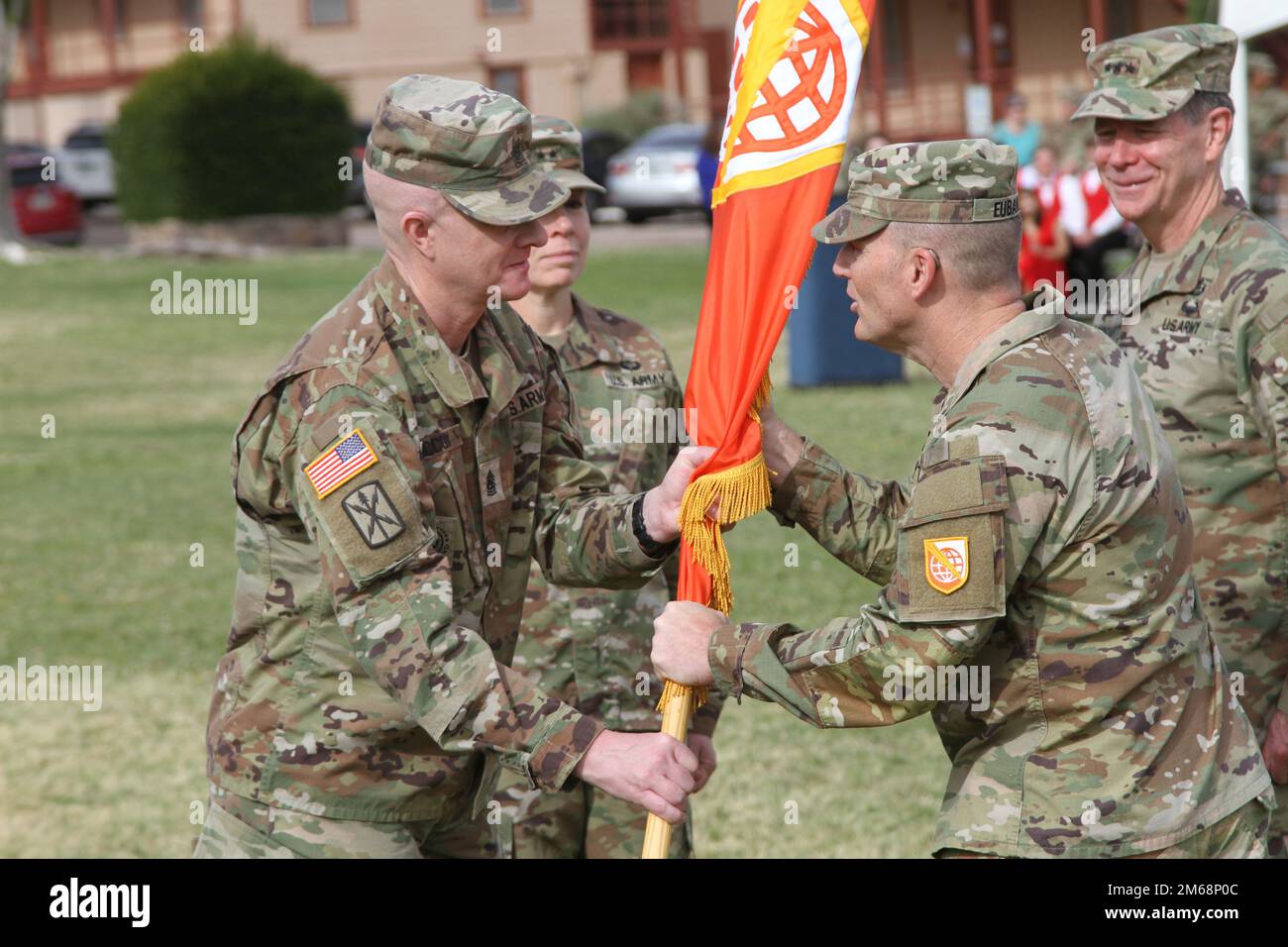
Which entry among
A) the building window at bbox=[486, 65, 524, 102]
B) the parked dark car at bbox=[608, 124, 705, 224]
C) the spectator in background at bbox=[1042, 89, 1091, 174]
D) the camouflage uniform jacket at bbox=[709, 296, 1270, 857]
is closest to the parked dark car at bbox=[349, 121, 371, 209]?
the parked dark car at bbox=[608, 124, 705, 224]

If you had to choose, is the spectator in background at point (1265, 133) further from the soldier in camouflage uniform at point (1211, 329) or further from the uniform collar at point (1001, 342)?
the uniform collar at point (1001, 342)

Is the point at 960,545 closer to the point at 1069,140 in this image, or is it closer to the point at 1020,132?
the point at 1020,132

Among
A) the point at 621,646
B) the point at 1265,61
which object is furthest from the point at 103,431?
the point at 621,646

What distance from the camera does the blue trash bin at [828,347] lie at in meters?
15.5

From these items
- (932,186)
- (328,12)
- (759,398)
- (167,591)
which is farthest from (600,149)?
(932,186)

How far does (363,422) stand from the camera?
11.4ft

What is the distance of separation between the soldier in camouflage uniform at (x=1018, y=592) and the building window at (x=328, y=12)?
4444cm

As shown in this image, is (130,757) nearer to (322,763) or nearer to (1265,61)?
(322,763)

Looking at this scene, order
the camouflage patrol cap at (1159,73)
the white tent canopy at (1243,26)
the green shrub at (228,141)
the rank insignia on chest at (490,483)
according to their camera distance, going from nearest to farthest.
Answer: the rank insignia on chest at (490,483) < the camouflage patrol cap at (1159,73) < the white tent canopy at (1243,26) < the green shrub at (228,141)

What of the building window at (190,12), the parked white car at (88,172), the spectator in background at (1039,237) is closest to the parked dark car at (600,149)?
the parked white car at (88,172)

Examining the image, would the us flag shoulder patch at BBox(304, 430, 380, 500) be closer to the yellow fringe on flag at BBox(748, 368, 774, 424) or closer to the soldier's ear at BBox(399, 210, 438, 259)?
the soldier's ear at BBox(399, 210, 438, 259)

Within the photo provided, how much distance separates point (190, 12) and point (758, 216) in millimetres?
46713

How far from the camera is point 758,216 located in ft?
13.9

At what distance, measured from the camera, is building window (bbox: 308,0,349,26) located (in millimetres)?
45469
